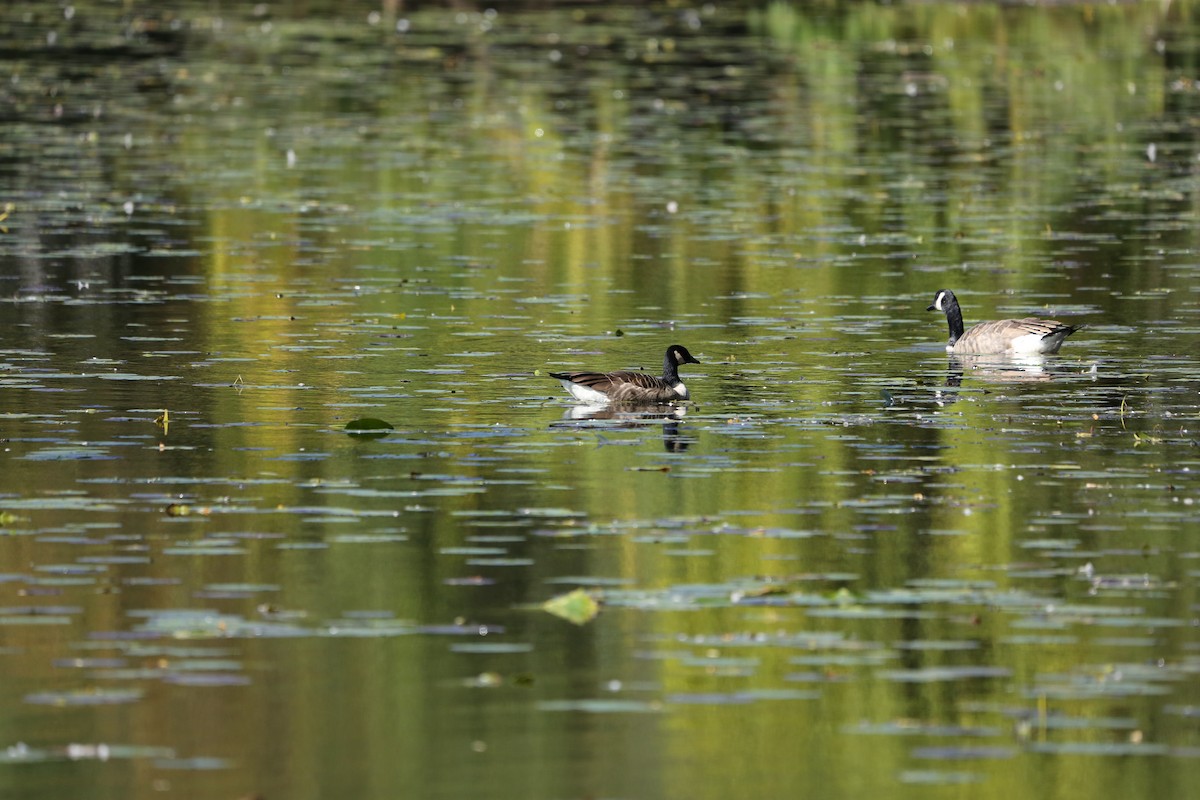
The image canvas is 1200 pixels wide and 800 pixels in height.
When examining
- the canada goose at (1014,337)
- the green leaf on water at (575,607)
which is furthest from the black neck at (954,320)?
the green leaf on water at (575,607)

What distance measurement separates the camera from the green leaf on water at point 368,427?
60.1 feet

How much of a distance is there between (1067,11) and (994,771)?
228ft

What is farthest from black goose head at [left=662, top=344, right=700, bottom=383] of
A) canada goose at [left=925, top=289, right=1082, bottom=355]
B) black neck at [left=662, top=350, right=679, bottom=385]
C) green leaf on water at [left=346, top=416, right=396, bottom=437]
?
canada goose at [left=925, top=289, right=1082, bottom=355]

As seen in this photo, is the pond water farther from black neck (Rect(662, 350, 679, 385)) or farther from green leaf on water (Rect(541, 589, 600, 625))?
black neck (Rect(662, 350, 679, 385))

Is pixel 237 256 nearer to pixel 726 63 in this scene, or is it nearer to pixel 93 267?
pixel 93 267

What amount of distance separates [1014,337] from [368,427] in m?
6.90

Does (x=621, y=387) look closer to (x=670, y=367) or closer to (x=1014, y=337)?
(x=670, y=367)

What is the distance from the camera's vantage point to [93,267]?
28.5 m

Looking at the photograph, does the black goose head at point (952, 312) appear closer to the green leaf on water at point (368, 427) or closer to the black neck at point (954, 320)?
the black neck at point (954, 320)

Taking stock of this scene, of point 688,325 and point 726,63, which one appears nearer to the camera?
point 688,325

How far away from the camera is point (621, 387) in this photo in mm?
19703

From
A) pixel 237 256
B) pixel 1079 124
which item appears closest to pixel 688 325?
pixel 237 256

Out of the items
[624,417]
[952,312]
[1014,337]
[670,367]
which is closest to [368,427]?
[624,417]

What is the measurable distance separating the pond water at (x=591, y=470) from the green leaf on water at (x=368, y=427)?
0.56ft
